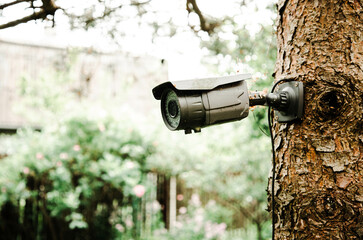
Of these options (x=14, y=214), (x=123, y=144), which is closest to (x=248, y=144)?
(x=123, y=144)

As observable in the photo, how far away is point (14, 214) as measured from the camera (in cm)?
479

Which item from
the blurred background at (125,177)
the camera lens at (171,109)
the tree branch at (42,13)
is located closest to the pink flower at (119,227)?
the blurred background at (125,177)

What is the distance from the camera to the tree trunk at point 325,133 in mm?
1064

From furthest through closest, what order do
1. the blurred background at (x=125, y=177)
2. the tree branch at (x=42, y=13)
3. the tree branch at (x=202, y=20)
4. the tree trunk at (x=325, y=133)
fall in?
1. the blurred background at (x=125, y=177)
2. the tree branch at (x=202, y=20)
3. the tree branch at (x=42, y=13)
4. the tree trunk at (x=325, y=133)

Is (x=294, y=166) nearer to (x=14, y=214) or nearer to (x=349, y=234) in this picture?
(x=349, y=234)

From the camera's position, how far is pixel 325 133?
3.60 feet

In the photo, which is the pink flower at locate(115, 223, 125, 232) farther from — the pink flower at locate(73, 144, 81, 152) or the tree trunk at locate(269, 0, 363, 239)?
the tree trunk at locate(269, 0, 363, 239)

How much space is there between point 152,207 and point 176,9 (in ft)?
11.9

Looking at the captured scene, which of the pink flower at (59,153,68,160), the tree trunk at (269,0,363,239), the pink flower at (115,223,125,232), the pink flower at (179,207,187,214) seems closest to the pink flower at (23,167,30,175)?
the pink flower at (59,153,68,160)

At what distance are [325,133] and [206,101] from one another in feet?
1.30

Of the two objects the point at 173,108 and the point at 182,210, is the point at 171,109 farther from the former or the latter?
the point at 182,210

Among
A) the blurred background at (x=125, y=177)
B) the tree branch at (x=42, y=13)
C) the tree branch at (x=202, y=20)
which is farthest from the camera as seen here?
the blurred background at (x=125, y=177)

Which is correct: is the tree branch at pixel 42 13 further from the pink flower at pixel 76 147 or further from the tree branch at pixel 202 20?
the pink flower at pixel 76 147

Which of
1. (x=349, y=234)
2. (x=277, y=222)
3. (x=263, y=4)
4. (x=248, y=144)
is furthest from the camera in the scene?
(x=248, y=144)
